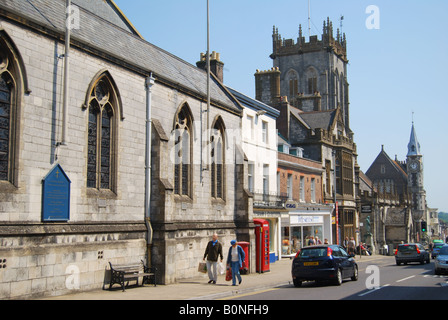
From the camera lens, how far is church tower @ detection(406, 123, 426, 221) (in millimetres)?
113812

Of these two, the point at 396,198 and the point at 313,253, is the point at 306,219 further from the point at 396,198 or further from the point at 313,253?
the point at 396,198

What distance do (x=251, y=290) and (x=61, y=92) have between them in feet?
29.0

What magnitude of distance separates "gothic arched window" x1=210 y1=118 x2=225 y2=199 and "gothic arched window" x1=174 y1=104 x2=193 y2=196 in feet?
7.08

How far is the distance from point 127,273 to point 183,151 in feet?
21.5

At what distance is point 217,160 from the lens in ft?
82.1

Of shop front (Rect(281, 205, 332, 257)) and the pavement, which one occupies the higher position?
shop front (Rect(281, 205, 332, 257))

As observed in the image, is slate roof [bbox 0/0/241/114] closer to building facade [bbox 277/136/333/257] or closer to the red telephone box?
the red telephone box

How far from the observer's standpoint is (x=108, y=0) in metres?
27.1

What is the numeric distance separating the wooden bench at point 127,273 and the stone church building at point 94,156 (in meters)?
0.32

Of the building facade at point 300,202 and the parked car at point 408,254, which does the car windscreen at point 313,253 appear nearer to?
the building facade at point 300,202

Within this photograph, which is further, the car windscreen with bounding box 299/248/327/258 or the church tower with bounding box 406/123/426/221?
the church tower with bounding box 406/123/426/221

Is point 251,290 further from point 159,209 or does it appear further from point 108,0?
point 108,0

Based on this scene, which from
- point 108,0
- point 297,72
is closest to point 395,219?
point 297,72

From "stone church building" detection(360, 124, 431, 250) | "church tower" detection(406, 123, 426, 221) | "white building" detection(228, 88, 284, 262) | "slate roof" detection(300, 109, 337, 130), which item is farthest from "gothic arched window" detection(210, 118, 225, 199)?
"church tower" detection(406, 123, 426, 221)
